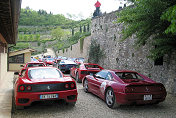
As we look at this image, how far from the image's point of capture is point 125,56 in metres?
14.4

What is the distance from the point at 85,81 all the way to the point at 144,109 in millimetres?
3366

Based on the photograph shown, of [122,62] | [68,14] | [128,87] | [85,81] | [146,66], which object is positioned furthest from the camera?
[68,14]

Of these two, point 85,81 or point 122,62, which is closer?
point 85,81

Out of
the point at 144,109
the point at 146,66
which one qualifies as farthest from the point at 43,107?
the point at 146,66

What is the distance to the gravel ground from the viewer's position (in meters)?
5.03

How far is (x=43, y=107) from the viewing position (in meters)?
5.69

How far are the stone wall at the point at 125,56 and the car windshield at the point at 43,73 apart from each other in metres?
5.02

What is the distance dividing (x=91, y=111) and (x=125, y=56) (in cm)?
956

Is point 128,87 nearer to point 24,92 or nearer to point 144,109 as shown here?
point 144,109

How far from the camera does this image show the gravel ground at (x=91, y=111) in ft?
16.5

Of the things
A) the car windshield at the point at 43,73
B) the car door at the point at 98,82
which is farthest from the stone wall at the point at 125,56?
the car windshield at the point at 43,73

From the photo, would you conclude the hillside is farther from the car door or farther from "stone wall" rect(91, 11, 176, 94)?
the car door

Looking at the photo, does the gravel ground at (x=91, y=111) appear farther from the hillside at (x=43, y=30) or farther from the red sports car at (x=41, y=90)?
the hillside at (x=43, y=30)

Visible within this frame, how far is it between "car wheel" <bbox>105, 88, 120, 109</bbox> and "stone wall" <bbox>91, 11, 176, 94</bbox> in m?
4.07
